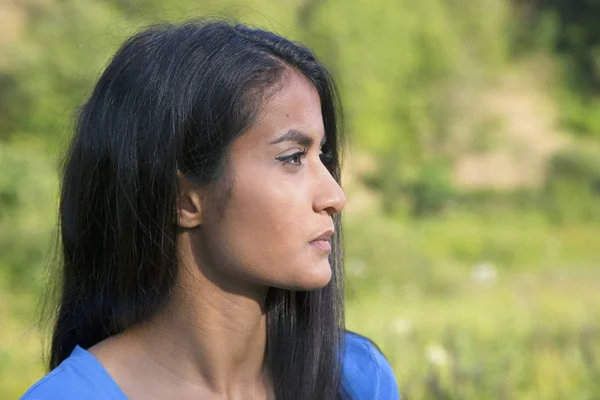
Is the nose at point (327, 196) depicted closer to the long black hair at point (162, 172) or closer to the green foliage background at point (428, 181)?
the long black hair at point (162, 172)

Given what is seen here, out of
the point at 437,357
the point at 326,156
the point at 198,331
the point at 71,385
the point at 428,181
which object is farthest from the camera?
the point at 428,181

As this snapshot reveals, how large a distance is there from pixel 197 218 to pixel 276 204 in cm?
17

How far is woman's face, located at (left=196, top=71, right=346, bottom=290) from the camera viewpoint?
1.63 meters

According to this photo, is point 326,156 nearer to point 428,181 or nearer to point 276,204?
point 276,204

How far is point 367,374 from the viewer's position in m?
1.92

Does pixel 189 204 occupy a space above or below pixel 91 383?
above

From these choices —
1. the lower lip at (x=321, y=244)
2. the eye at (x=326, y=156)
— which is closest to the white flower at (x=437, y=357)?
the eye at (x=326, y=156)

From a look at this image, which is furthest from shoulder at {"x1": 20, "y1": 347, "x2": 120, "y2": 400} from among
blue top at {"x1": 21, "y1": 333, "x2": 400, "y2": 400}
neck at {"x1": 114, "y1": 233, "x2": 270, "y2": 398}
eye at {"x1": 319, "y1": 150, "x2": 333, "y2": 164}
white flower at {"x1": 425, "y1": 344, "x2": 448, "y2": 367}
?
white flower at {"x1": 425, "y1": 344, "x2": 448, "y2": 367}

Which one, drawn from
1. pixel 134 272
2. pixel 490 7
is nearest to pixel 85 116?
pixel 134 272

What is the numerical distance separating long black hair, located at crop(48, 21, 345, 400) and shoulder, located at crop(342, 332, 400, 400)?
0.05m

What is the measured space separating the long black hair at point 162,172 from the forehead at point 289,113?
0.06 feet

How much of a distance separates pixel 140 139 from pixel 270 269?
344 mm

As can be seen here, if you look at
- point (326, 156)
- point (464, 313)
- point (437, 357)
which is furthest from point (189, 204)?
point (464, 313)

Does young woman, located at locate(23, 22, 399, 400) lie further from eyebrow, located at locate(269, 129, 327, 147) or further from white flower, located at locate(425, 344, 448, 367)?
white flower, located at locate(425, 344, 448, 367)
